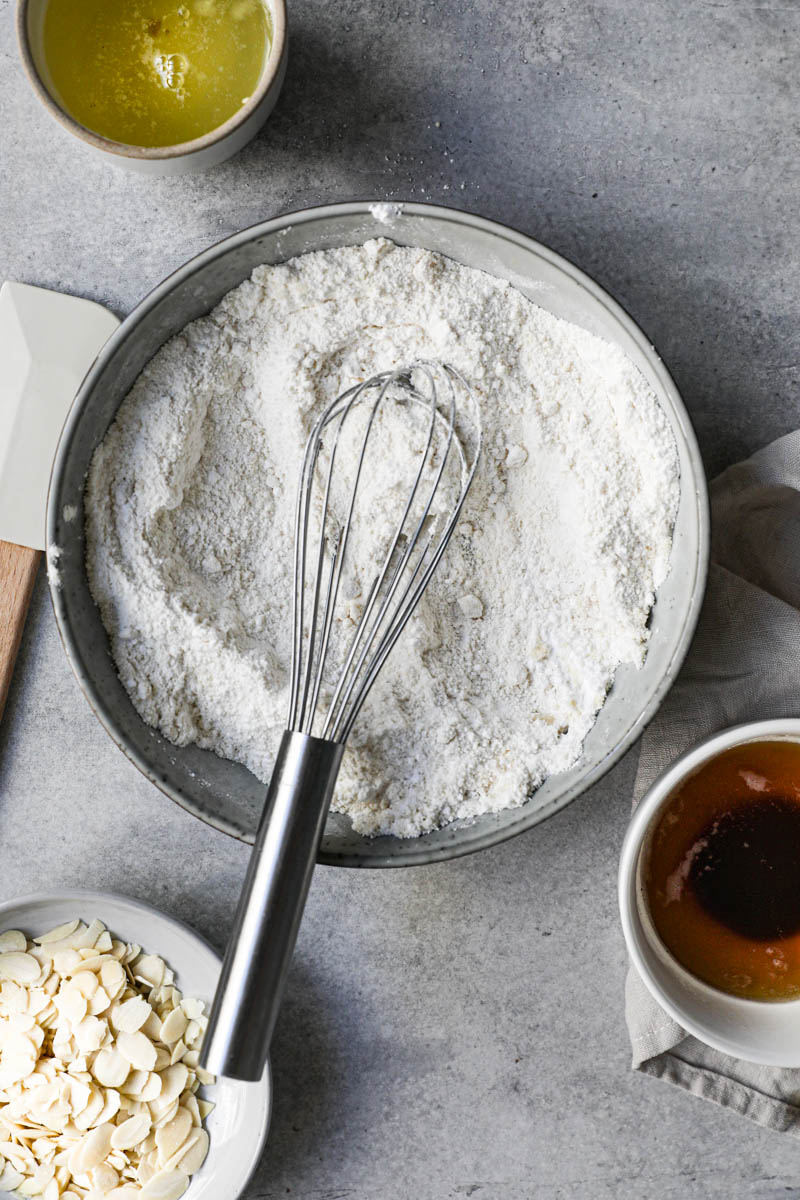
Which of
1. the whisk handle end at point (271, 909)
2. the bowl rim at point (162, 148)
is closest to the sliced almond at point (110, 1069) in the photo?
the whisk handle end at point (271, 909)

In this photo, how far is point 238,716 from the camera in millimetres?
712

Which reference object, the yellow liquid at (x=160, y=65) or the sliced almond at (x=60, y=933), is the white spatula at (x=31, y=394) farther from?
the sliced almond at (x=60, y=933)

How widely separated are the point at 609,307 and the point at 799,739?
34 cm

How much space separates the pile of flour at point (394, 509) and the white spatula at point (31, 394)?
0.33 feet

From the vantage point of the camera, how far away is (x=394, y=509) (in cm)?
71

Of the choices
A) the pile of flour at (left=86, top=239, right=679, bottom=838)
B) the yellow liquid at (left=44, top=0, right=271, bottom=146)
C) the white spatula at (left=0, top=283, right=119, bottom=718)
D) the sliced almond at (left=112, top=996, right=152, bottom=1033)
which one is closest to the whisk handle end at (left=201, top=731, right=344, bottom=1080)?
the pile of flour at (left=86, top=239, right=679, bottom=838)

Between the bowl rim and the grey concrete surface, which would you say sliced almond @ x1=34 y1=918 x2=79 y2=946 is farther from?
the bowl rim

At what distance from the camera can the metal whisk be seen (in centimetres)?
58

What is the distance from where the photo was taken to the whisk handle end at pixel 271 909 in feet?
1.87

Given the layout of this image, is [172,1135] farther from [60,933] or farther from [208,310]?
[208,310]

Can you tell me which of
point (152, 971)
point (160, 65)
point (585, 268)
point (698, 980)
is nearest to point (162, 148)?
point (160, 65)

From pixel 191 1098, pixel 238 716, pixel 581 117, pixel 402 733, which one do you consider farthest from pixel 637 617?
pixel 191 1098

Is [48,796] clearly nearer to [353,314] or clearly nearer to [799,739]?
[353,314]

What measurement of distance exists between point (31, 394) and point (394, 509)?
312mm
